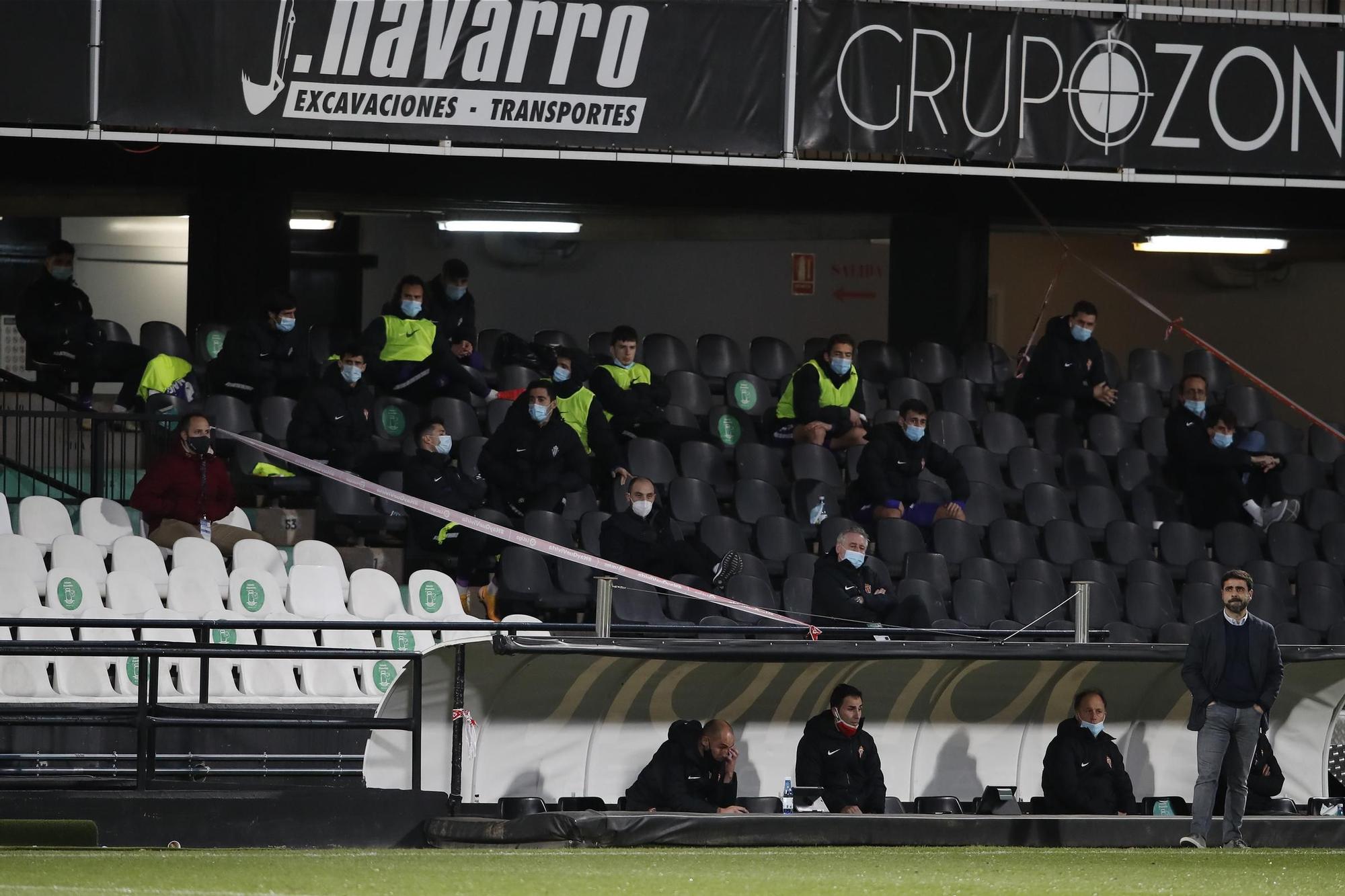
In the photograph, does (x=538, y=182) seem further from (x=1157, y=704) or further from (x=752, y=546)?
(x=1157, y=704)

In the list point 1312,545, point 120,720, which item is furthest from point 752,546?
point 120,720

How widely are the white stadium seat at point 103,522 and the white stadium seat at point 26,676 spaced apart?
1.62 meters

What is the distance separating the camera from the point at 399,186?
17.9 metres

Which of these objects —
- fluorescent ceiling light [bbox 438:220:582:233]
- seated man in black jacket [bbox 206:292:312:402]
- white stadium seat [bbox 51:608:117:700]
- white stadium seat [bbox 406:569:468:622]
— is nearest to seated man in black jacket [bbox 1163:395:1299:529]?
fluorescent ceiling light [bbox 438:220:582:233]

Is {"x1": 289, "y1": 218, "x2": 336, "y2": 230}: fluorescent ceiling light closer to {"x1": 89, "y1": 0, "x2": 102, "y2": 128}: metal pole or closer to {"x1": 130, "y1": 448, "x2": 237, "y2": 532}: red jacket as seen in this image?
{"x1": 89, "y1": 0, "x2": 102, "y2": 128}: metal pole

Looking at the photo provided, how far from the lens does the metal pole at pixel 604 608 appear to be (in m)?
10.4

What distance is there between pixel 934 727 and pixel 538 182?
826cm

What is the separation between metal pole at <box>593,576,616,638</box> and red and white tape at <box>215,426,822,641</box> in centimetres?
83

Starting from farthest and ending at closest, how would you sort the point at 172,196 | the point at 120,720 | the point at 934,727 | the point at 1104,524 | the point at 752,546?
the point at 172,196, the point at 1104,524, the point at 752,546, the point at 934,727, the point at 120,720

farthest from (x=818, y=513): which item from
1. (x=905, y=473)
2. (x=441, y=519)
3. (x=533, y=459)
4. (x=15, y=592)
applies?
(x=15, y=592)

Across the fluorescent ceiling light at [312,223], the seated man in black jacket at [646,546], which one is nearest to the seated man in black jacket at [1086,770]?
the seated man in black jacket at [646,546]

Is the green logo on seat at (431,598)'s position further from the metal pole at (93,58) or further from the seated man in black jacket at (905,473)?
the metal pole at (93,58)

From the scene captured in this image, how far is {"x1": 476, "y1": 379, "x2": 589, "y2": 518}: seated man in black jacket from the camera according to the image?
14.3 meters

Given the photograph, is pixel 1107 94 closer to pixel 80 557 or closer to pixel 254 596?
pixel 254 596
